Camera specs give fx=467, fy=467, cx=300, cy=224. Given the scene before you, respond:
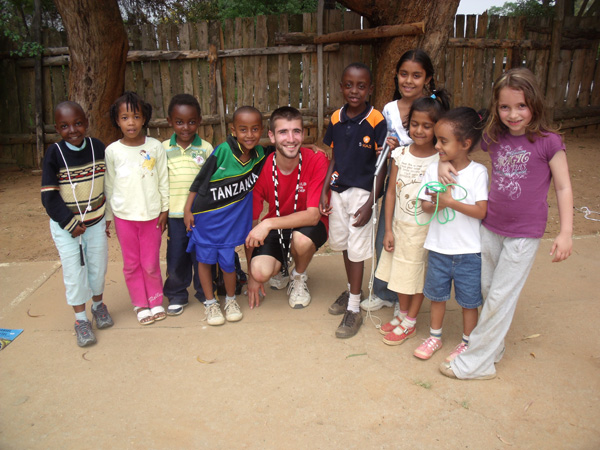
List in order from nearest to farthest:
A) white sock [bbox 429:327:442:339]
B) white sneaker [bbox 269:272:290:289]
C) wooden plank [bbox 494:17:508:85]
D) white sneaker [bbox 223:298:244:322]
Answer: white sock [bbox 429:327:442:339] → white sneaker [bbox 223:298:244:322] → white sneaker [bbox 269:272:290:289] → wooden plank [bbox 494:17:508:85]

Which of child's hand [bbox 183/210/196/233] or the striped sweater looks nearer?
the striped sweater

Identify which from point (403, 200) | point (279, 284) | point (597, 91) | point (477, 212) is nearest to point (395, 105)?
point (403, 200)

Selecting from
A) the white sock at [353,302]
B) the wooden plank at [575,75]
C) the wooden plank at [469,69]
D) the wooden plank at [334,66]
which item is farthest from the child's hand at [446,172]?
the wooden plank at [575,75]

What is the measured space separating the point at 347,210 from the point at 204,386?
1468 mm

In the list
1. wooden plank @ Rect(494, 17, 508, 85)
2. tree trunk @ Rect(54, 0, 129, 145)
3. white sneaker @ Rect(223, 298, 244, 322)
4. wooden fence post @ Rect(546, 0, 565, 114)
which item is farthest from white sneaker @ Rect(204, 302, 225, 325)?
wooden fence post @ Rect(546, 0, 565, 114)

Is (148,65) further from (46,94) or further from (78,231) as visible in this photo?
(78,231)

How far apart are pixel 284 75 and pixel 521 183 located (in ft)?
19.5

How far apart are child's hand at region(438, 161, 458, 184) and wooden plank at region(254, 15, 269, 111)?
5503mm

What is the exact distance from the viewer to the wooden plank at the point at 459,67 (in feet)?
25.9

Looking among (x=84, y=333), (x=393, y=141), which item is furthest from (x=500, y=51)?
(x=84, y=333)

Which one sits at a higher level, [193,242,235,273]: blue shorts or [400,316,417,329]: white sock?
[193,242,235,273]: blue shorts

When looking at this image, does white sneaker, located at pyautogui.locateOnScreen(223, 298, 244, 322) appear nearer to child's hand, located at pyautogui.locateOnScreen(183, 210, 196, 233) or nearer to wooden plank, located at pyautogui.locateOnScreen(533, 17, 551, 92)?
child's hand, located at pyautogui.locateOnScreen(183, 210, 196, 233)

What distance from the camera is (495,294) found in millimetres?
2521

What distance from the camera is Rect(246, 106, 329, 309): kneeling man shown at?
10.7 feet
